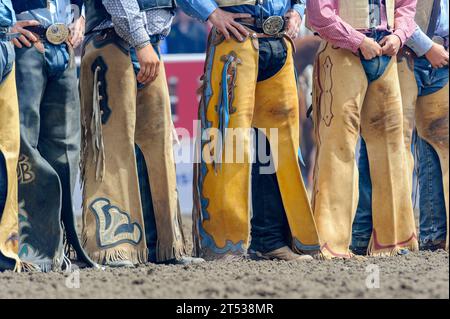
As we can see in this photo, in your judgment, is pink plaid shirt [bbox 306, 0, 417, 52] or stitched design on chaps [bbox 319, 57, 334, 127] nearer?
pink plaid shirt [bbox 306, 0, 417, 52]

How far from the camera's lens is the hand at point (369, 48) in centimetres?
764

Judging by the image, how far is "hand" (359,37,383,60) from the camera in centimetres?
764

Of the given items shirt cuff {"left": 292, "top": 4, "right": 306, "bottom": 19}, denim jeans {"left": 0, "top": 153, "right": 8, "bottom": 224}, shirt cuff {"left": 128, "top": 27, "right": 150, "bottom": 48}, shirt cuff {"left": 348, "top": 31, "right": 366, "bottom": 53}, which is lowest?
A: denim jeans {"left": 0, "top": 153, "right": 8, "bottom": 224}

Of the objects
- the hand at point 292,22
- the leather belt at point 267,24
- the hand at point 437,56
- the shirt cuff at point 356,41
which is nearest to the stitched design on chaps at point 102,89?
the leather belt at point 267,24

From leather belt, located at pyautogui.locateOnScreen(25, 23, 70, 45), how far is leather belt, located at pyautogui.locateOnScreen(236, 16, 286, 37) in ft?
3.61

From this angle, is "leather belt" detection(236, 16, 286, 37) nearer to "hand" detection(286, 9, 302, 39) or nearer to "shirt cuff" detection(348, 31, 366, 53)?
"hand" detection(286, 9, 302, 39)

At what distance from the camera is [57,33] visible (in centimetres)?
696

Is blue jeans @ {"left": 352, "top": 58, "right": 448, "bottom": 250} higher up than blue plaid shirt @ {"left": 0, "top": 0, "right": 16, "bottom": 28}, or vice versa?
blue plaid shirt @ {"left": 0, "top": 0, "right": 16, "bottom": 28}

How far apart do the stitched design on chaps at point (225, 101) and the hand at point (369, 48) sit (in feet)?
2.67

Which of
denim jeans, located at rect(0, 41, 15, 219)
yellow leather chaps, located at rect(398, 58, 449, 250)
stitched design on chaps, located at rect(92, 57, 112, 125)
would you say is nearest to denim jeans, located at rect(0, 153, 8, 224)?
denim jeans, located at rect(0, 41, 15, 219)

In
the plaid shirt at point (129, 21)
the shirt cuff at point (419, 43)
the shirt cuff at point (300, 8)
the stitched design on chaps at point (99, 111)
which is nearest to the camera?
the plaid shirt at point (129, 21)

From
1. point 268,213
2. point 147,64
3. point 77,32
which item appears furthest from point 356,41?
point 77,32

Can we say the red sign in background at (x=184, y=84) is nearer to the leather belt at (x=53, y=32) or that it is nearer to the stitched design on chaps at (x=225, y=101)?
the stitched design on chaps at (x=225, y=101)

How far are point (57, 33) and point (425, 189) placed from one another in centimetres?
303
